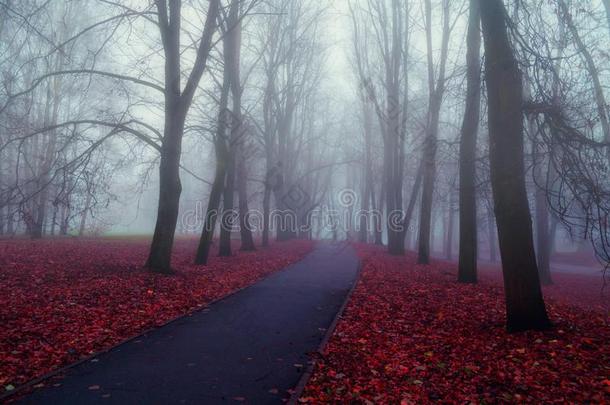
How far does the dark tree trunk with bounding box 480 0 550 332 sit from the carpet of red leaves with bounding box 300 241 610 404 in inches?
17.4

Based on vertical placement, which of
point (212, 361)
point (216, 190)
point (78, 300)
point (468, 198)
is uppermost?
point (216, 190)

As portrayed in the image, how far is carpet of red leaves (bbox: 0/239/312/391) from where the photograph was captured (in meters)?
5.53

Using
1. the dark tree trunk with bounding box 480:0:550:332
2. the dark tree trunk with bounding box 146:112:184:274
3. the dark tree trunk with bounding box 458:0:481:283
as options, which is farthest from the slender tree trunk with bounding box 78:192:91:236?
the dark tree trunk with bounding box 458:0:481:283

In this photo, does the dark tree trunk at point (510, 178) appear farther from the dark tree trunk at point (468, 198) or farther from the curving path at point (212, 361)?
the dark tree trunk at point (468, 198)

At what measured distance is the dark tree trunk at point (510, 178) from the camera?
6.32 m

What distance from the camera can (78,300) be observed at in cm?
802

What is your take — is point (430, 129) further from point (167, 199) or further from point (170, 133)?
point (167, 199)

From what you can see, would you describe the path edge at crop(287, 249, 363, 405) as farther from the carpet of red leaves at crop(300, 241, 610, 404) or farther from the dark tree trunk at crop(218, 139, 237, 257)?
the dark tree trunk at crop(218, 139, 237, 257)

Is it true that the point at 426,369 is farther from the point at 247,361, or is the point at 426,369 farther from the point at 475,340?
the point at 247,361

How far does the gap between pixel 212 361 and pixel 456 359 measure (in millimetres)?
3174

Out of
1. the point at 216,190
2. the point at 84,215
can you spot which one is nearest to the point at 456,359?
the point at 216,190

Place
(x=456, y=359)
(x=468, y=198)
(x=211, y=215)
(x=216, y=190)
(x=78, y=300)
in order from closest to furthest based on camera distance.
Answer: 1. (x=456, y=359)
2. (x=78, y=300)
3. (x=468, y=198)
4. (x=216, y=190)
5. (x=211, y=215)

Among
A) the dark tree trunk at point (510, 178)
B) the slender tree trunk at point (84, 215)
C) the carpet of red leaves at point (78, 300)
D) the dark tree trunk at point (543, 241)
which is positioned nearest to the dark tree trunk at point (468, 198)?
the dark tree trunk at point (510, 178)

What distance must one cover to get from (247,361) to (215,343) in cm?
94
